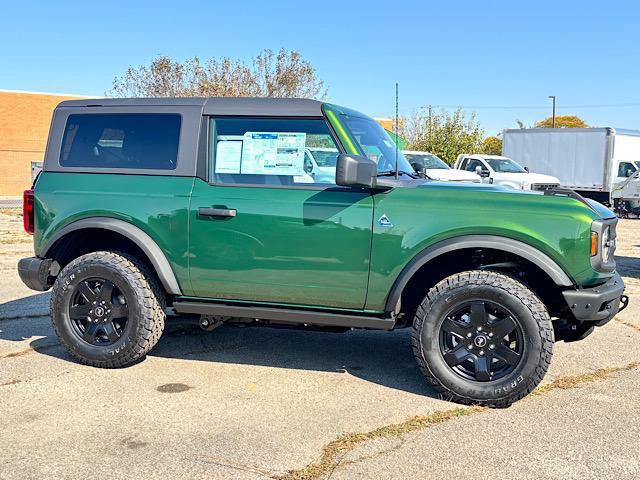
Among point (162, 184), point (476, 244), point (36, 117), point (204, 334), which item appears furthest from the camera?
point (36, 117)

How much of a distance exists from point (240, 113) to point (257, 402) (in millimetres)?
2033

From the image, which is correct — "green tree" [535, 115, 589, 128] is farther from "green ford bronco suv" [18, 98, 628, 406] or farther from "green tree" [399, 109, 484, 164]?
"green ford bronco suv" [18, 98, 628, 406]

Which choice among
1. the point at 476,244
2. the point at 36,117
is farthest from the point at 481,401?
the point at 36,117

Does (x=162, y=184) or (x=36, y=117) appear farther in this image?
(x=36, y=117)

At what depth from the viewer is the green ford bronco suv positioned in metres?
4.20

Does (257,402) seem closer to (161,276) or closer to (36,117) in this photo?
(161,276)

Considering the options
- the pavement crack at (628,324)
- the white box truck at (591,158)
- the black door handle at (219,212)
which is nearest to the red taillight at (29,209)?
the black door handle at (219,212)

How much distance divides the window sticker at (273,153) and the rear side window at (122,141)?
1.82 ft

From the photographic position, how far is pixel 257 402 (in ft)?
14.0

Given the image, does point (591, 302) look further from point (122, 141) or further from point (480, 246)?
point (122, 141)

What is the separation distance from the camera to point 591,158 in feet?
77.2

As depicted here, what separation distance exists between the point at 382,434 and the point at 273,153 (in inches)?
81.3

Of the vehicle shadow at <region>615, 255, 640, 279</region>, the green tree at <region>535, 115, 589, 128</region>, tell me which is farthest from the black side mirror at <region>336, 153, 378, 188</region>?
the green tree at <region>535, 115, 589, 128</region>

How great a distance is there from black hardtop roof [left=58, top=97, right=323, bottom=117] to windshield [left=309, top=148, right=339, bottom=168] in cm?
26
